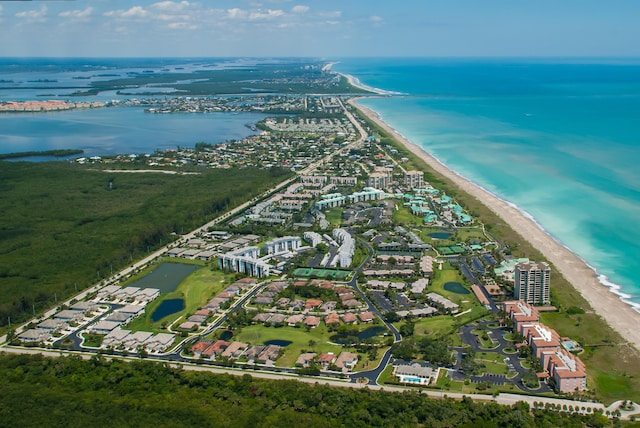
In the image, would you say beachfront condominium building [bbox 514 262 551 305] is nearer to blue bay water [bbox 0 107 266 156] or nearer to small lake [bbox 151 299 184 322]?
small lake [bbox 151 299 184 322]

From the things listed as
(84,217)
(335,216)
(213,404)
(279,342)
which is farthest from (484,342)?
(84,217)

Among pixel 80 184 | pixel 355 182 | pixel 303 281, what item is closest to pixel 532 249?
pixel 303 281

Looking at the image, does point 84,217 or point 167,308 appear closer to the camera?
point 167,308

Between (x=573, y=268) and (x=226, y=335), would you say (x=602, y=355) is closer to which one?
(x=573, y=268)

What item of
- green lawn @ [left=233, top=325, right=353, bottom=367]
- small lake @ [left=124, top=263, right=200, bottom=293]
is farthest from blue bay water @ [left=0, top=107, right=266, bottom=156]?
green lawn @ [left=233, top=325, right=353, bottom=367]

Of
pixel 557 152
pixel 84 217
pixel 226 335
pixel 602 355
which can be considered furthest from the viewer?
pixel 557 152

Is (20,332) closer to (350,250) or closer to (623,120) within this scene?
(350,250)

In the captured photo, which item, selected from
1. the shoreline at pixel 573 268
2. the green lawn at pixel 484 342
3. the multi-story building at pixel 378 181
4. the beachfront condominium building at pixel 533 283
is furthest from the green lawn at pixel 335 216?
the green lawn at pixel 484 342

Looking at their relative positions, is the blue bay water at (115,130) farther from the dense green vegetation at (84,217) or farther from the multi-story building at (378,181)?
the multi-story building at (378,181)
